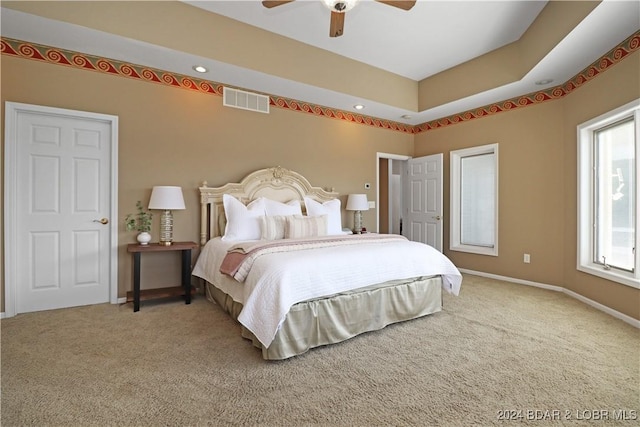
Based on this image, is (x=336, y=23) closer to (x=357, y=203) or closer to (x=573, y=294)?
(x=357, y=203)

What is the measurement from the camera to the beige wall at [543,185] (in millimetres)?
3355

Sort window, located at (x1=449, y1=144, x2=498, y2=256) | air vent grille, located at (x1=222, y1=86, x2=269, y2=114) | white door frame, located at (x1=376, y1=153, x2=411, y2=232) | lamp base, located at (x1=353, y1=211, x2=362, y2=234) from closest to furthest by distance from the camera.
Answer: air vent grille, located at (x1=222, y1=86, x2=269, y2=114), window, located at (x1=449, y1=144, x2=498, y2=256), lamp base, located at (x1=353, y1=211, x2=362, y2=234), white door frame, located at (x1=376, y1=153, x2=411, y2=232)

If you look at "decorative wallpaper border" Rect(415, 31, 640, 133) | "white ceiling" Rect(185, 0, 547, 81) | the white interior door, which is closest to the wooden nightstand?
"white ceiling" Rect(185, 0, 547, 81)

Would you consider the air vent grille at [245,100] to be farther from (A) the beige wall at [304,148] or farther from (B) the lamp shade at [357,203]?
(B) the lamp shade at [357,203]

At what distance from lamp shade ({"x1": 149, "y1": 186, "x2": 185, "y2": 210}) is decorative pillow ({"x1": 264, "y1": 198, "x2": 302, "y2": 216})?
1025 mm

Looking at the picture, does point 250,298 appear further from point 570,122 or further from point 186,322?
point 570,122

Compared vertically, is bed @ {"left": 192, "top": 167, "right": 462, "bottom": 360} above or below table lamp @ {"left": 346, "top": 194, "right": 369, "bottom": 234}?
below

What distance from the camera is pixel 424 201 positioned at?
220 inches

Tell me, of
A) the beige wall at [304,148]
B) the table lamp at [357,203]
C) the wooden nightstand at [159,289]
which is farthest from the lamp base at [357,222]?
the wooden nightstand at [159,289]

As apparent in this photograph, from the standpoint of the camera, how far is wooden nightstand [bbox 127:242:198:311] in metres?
3.21

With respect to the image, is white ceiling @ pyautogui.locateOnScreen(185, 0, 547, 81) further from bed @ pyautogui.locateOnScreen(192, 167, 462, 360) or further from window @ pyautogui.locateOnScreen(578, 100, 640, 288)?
bed @ pyautogui.locateOnScreen(192, 167, 462, 360)

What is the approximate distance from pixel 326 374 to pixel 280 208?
238 cm

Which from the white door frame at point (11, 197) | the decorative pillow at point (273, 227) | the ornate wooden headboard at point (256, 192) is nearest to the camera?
the white door frame at point (11, 197)

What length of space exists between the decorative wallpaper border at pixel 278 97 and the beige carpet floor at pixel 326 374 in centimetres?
257
